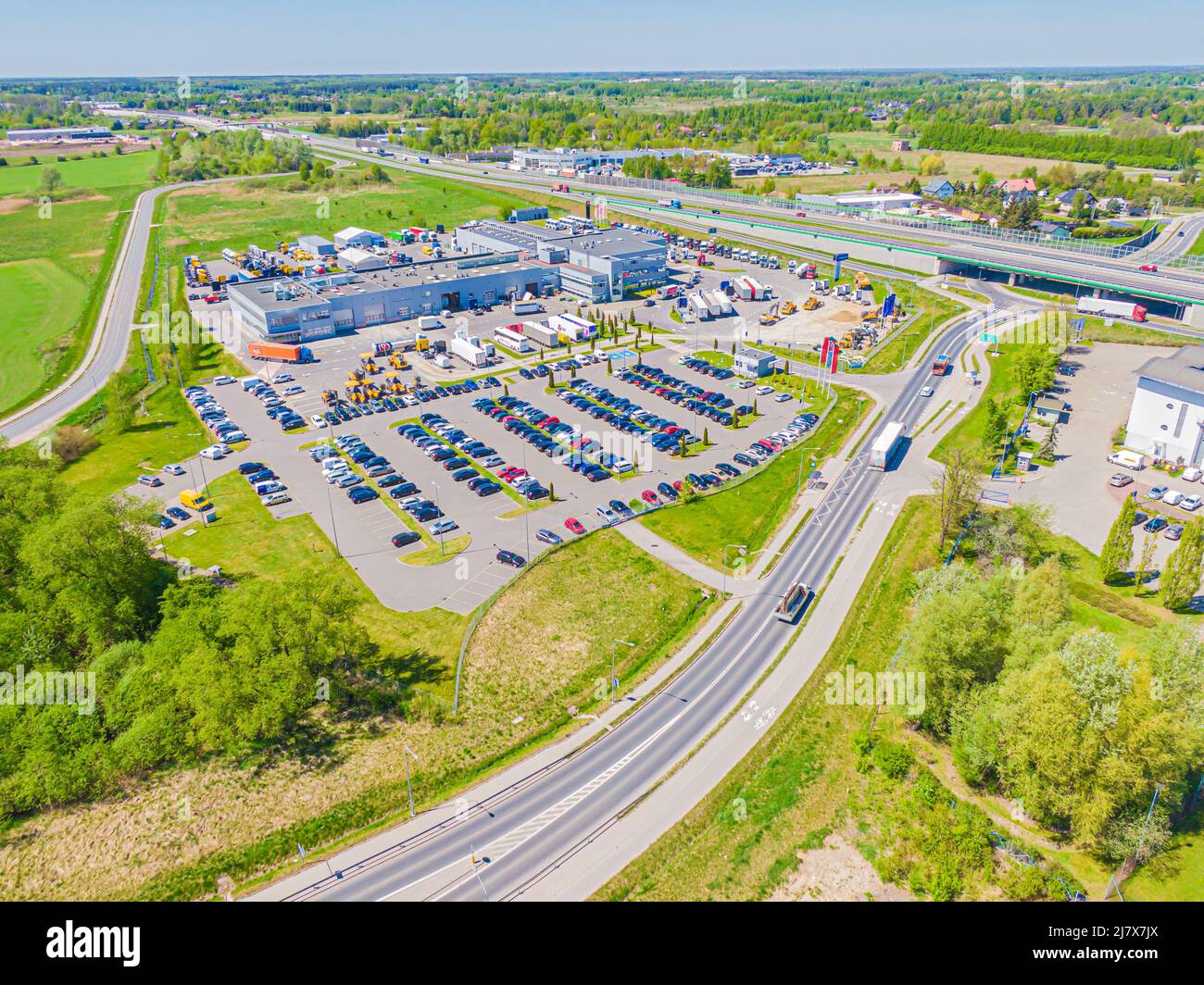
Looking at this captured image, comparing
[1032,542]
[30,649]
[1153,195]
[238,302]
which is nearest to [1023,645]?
[1032,542]

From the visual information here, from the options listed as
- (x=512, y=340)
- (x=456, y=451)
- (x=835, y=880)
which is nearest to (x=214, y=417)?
(x=456, y=451)

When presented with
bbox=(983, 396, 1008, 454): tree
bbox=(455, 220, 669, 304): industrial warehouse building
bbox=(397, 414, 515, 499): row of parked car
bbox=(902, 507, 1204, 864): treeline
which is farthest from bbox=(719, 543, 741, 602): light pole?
bbox=(455, 220, 669, 304): industrial warehouse building

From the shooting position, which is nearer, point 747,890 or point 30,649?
point 747,890

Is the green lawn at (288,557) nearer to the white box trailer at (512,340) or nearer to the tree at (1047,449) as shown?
the white box trailer at (512,340)

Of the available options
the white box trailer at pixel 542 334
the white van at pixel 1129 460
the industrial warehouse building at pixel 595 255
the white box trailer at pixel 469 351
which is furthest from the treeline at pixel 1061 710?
the industrial warehouse building at pixel 595 255

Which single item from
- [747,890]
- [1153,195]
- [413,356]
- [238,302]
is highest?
[1153,195]

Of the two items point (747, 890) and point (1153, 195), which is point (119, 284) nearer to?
point (747, 890)
